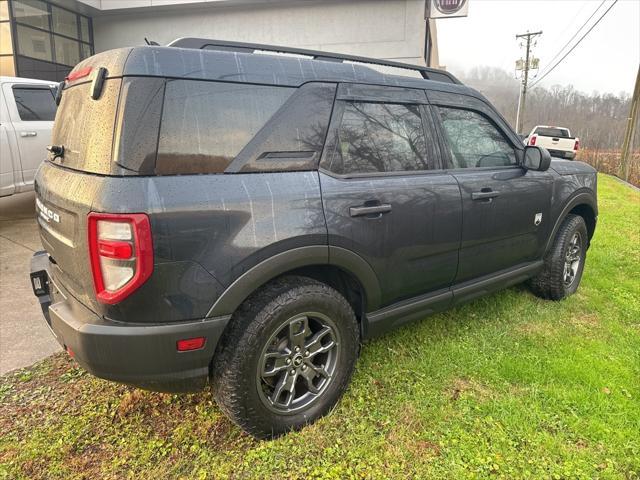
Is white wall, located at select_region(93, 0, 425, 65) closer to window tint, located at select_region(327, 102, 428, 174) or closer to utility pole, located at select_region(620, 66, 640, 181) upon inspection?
utility pole, located at select_region(620, 66, 640, 181)

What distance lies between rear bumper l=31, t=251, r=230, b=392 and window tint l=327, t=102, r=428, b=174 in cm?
111

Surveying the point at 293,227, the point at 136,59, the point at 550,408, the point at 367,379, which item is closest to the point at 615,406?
the point at 550,408

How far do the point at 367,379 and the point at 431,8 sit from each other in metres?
13.5

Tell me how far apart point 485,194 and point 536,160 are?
73cm

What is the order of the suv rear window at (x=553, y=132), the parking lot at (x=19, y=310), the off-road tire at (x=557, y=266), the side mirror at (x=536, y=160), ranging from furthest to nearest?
1. the suv rear window at (x=553, y=132)
2. the off-road tire at (x=557, y=266)
3. the side mirror at (x=536, y=160)
4. the parking lot at (x=19, y=310)

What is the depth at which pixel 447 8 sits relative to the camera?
13469mm

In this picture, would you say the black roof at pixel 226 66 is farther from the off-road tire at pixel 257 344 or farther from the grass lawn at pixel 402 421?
the grass lawn at pixel 402 421

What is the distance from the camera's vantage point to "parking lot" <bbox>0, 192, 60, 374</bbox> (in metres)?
3.23

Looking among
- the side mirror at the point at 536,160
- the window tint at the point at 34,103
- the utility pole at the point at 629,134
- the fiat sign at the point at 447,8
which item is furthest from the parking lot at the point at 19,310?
the utility pole at the point at 629,134

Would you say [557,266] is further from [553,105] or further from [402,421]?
[553,105]

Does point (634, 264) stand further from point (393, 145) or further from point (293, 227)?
point (293, 227)

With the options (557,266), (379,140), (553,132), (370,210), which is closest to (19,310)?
(370,210)

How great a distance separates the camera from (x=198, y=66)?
2.07 meters

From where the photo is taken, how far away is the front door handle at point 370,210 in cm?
244
